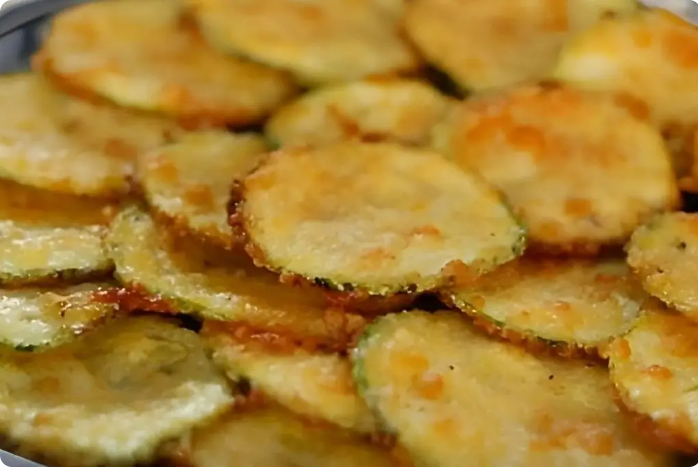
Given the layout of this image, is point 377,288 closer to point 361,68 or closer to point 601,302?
point 601,302

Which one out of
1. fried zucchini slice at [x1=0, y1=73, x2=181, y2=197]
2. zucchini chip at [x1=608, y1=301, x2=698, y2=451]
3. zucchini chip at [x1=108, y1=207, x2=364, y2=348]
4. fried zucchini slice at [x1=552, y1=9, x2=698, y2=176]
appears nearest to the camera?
zucchini chip at [x1=608, y1=301, x2=698, y2=451]

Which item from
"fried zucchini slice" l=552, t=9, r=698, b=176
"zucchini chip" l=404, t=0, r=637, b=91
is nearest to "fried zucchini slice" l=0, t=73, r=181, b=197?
"zucchini chip" l=404, t=0, r=637, b=91

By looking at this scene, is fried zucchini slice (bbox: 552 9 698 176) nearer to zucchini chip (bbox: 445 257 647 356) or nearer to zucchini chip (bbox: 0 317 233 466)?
zucchini chip (bbox: 445 257 647 356)

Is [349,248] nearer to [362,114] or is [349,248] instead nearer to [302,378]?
[302,378]

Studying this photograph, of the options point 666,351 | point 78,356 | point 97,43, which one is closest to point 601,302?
point 666,351

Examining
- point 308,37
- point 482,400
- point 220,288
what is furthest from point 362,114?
point 482,400

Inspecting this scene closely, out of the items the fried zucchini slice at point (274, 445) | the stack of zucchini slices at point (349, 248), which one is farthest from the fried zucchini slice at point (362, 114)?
the fried zucchini slice at point (274, 445)
